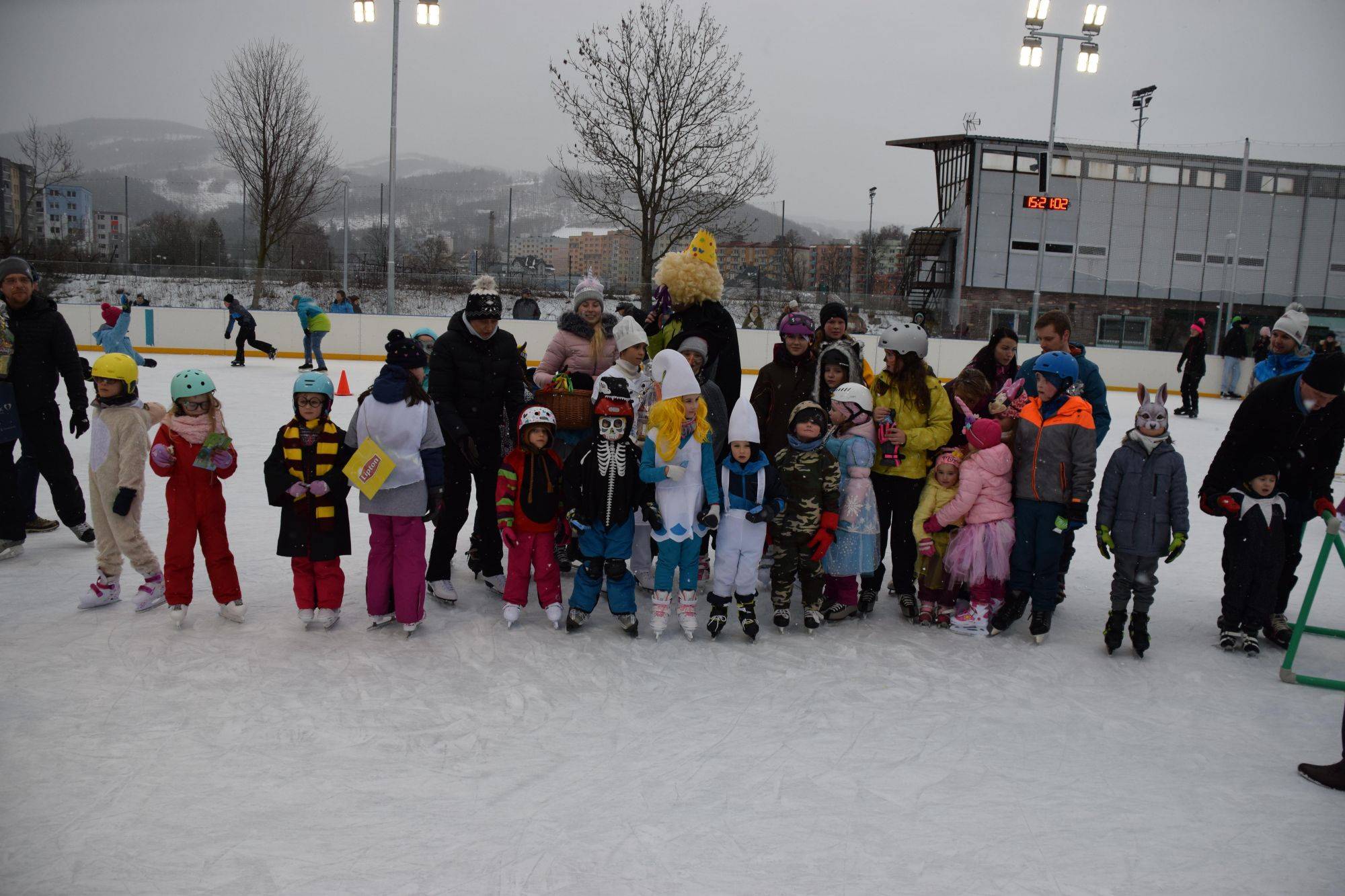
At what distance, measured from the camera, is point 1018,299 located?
30609 millimetres

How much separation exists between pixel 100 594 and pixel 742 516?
3.13 m

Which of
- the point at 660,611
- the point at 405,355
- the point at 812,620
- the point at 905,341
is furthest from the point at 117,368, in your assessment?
the point at 905,341

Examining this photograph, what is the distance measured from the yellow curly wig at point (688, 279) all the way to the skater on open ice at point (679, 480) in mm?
651

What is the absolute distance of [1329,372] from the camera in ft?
13.5

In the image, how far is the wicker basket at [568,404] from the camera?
4617 mm

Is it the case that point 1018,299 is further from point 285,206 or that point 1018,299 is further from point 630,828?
point 630,828

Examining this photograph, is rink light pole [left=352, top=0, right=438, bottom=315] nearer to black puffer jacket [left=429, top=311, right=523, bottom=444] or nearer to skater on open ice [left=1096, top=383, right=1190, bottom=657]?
black puffer jacket [left=429, top=311, right=523, bottom=444]

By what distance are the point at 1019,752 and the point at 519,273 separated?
1055 inches

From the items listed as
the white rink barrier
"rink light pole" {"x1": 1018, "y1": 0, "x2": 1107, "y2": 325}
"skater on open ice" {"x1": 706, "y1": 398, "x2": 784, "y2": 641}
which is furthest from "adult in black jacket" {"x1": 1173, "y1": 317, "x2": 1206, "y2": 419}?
"skater on open ice" {"x1": 706, "y1": 398, "x2": 784, "y2": 641}

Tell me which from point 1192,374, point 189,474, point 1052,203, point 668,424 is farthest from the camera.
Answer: point 1052,203

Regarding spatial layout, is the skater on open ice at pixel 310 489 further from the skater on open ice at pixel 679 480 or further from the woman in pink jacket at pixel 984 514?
the woman in pink jacket at pixel 984 514

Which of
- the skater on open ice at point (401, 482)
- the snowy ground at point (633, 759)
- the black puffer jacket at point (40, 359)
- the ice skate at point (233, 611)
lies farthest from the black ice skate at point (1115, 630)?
the black puffer jacket at point (40, 359)

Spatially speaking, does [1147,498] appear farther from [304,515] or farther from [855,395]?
[304,515]

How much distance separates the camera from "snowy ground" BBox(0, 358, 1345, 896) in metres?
2.53
